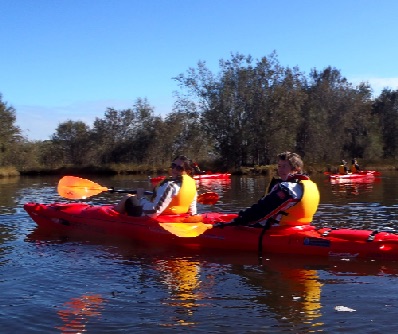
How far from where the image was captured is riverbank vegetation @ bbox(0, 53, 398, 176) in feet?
124

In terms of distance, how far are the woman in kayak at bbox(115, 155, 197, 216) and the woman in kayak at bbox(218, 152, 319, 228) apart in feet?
4.39

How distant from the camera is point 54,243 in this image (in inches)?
328

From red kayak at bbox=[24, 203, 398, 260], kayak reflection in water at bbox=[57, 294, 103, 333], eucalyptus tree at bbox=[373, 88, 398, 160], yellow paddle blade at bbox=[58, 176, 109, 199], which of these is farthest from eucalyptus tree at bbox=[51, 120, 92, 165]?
kayak reflection in water at bbox=[57, 294, 103, 333]

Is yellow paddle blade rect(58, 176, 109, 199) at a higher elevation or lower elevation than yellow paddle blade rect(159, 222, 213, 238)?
higher

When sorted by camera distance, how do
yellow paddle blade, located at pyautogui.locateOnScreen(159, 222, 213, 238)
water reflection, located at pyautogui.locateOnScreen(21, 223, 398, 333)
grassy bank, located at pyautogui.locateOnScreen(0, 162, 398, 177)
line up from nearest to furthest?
water reflection, located at pyautogui.locateOnScreen(21, 223, 398, 333), yellow paddle blade, located at pyautogui.locateOnScreen(159, 222, 213, 238), grassy bank, located at pyautogui.locateOnScreen(0, 162, 398, 177)

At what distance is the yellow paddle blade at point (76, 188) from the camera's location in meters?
10.4

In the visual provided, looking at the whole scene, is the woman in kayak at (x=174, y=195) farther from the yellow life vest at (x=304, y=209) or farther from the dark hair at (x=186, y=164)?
the yellow life vest at (x=304, y=209)

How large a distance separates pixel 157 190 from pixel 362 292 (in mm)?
3611

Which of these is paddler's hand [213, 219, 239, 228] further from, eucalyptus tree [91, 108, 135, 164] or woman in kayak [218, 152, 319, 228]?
eucalyptus tree [91, 108, 135, 164]

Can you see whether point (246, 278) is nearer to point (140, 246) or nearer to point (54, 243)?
point (140, 246)

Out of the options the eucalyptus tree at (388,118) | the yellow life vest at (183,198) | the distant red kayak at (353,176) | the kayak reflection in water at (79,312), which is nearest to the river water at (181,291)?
the kayak reflection in water at (79,312)

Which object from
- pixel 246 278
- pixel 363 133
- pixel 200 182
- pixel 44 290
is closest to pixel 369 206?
pixel 246 278

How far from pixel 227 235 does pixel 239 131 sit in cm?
3090

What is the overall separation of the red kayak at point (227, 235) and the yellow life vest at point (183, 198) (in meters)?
0.16
